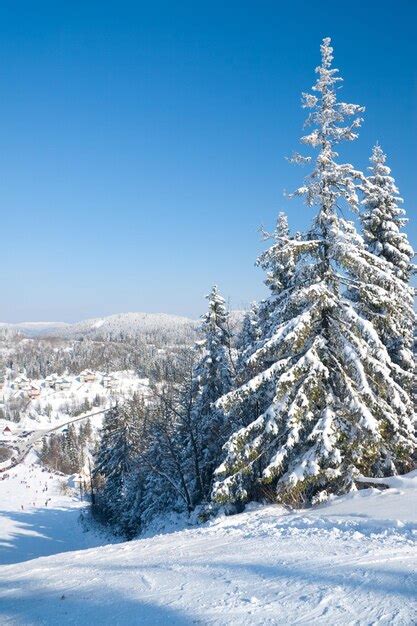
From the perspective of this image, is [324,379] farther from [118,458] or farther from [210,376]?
[118,458]

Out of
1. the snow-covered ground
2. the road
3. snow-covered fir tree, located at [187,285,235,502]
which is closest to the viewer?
the snow-covered ground

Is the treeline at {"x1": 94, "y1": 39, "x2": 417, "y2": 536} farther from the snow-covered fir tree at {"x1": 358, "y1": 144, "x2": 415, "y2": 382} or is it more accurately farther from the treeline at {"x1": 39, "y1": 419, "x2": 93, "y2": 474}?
the treeline at {"x1": 39, "y1": 419, "x2": 93, "y2": 474}

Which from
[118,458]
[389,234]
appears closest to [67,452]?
[118,458]

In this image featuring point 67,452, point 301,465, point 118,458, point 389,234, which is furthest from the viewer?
point 67,452

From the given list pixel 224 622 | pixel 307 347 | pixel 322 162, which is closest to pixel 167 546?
pixel 224 622

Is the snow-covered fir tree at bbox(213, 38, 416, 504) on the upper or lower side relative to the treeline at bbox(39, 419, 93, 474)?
upper

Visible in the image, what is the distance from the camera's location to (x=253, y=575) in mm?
5488

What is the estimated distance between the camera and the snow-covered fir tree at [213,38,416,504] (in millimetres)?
11203

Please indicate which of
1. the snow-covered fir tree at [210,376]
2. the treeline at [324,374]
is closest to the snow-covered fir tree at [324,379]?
the treeline at [324,374]

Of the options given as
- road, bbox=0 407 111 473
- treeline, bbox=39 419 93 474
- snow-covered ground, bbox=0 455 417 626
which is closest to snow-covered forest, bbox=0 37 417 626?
snow-covered ground, bbox=0 455 417 626

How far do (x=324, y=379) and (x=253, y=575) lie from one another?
23.8 ft

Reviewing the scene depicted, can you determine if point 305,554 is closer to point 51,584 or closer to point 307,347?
point 51,584

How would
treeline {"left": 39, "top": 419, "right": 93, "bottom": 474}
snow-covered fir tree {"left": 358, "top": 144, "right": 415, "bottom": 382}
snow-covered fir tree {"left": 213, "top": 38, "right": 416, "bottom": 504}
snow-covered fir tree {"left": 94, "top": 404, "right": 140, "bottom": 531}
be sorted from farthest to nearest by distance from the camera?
treeline {"left": 39, "top": 419, "right": 93, "bottom": 474} < snow-covered fir tree {"left": 94, "top": 404, "right": 140, "bottom": 531} < snow-covered fir tree {"left": 358, "top": 144, "right": 415, "bottom": 382} < snow-covered fir tree {"left": 213, "top": 38, "right": 416, "bottom": 504}

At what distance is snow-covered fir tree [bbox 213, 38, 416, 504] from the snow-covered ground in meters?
1.09
